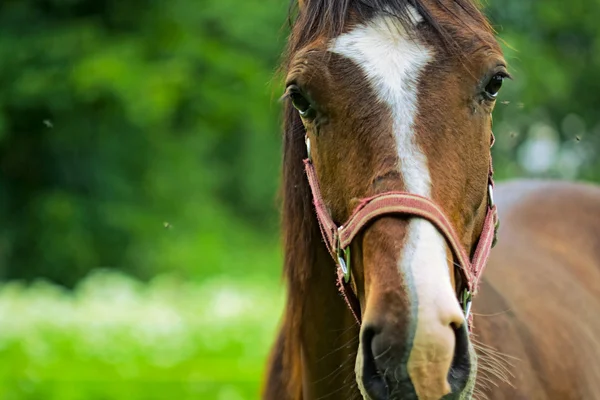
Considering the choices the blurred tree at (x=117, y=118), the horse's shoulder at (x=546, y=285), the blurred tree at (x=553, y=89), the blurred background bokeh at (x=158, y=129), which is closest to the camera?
the horse's shoulder at (x=546, y=285)

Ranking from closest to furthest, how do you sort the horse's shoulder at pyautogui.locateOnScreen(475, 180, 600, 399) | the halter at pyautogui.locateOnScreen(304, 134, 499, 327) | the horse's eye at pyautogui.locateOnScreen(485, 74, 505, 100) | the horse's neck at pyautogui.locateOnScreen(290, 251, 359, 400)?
the halter at pyautogui.locateOnScreen(304, 134, 499, 327)
the horse's eye at pyautogui.locateOnScreen(485, 74, 505, 100)
the horse's neck at pyautogui.locateOnScreen(290, 251, 359, 400)
the horse's shoulder at pyautogui.locateOnScreen(475, 180, 600, 399)

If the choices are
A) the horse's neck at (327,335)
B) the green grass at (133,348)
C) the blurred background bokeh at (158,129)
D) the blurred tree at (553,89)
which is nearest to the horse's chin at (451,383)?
the horse's neck at (327,335)

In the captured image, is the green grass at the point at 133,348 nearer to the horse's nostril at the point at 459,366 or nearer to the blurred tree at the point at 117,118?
the horse's nostril at the point at 459,366

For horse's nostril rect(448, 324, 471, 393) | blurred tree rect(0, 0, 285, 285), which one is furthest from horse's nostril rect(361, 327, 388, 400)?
blurred tree rect(0, 0, 285, 285)

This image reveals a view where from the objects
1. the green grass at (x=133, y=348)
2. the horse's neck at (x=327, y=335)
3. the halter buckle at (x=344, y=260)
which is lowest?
the green grass at (x=133, y=348)

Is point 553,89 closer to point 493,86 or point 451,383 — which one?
point 493,86

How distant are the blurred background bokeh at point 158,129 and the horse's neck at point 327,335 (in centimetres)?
475

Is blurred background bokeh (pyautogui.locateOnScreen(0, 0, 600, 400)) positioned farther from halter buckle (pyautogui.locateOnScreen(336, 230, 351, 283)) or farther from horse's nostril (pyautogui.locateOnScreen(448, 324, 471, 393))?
horse's nostril (pyautogui.locateOnScreen(448, 324, 471, 393))

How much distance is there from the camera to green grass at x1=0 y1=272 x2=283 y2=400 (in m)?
5.62

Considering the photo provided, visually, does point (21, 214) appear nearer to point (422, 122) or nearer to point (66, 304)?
point (66, 304)

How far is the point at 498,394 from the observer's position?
2693 millimetres

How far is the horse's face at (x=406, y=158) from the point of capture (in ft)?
6.36

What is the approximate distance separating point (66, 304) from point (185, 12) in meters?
5.85

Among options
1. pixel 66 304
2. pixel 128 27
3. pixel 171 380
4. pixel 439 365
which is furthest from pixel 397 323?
pixel 128 27
